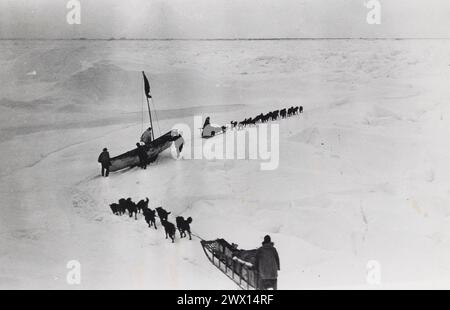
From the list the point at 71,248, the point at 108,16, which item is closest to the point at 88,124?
the point at 108,16

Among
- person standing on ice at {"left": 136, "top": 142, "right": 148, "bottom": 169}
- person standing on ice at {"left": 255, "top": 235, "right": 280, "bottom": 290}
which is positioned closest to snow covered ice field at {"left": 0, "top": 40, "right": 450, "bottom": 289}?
person standing on ice at {"left": 136, "top": 142, "right": 148, "bottom": 169}

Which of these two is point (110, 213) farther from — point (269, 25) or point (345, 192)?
point (269, 25)

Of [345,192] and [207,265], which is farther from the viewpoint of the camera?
[345,192]

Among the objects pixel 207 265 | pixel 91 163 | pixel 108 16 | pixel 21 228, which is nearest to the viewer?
pixel 207 265

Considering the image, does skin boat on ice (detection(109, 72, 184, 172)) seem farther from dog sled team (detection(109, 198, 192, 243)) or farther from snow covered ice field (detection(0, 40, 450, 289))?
dog sled team (detection(109, 198, 192, 243))

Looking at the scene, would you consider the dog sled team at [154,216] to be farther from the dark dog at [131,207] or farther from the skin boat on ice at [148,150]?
the skin boat on ice at [148,150]
